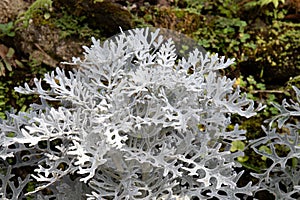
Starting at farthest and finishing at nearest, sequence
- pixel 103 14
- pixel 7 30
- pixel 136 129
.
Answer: pixel 7 30 → pixel 103 14 → pixel 136 129

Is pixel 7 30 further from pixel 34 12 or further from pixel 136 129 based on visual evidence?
pixel 136 129

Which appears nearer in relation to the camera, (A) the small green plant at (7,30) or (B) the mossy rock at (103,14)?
(B) the mossy rock at (103,14)

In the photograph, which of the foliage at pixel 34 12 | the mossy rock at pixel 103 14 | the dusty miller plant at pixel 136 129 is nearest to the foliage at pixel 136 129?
the dusty miller plant at pixel 136 129

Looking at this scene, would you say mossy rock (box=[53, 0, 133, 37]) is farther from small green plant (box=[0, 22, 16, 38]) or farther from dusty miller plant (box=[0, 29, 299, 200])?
dusty miller plant (box=[0, 29, 299, 200])

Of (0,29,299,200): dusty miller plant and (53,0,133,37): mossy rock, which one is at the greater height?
(53,0,133,37): mossy rock

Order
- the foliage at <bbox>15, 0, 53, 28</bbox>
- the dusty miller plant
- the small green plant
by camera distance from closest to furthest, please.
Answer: the dusty miller plant < the foliage at <bbox>15, 0, 53, 28</bbox> < the small green plant

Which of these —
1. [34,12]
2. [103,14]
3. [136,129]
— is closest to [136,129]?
[136,129]

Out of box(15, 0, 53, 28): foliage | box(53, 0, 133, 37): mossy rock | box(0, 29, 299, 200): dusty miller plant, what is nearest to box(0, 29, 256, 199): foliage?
box(0, 29, 299, 200): dusty miller plant

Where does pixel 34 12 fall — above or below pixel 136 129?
above

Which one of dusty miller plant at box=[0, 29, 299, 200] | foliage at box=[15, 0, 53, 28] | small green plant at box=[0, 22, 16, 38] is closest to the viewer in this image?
dusty miller plant at box=[0, 29, 299, 200]

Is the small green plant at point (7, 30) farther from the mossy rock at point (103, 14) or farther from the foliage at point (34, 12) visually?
the mossy rock at point (103, 14)

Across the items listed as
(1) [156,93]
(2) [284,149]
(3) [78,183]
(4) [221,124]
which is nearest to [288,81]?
(2) [284,149]

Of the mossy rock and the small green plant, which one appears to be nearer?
the mossy rock
